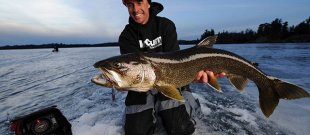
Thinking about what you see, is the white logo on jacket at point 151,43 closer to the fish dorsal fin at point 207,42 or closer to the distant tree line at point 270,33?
the fish dorsal fin at point 207,42

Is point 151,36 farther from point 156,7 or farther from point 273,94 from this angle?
point 273,94

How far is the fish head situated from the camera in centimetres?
316

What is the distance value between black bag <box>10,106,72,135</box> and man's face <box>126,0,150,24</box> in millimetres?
2048

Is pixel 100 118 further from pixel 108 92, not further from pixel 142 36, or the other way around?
pixel 108 92

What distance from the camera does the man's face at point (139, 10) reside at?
4727mm

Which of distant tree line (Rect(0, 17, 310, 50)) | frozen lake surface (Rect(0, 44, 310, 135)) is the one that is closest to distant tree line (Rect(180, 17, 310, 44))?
distant tree line (Rect(0, 17, 310, 50))

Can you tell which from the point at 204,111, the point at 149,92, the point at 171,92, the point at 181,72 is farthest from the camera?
the point at 204,111

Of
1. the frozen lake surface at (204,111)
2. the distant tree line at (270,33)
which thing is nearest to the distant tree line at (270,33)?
the distant tree line at (270,33)

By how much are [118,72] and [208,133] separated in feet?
6.64

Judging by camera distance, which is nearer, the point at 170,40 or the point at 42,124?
the point at 42,124

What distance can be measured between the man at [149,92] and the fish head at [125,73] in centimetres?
93

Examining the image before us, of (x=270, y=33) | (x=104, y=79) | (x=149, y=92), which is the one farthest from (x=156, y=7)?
(x=270, y=33)

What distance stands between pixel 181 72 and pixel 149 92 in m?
1.27

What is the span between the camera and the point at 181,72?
3.69m
